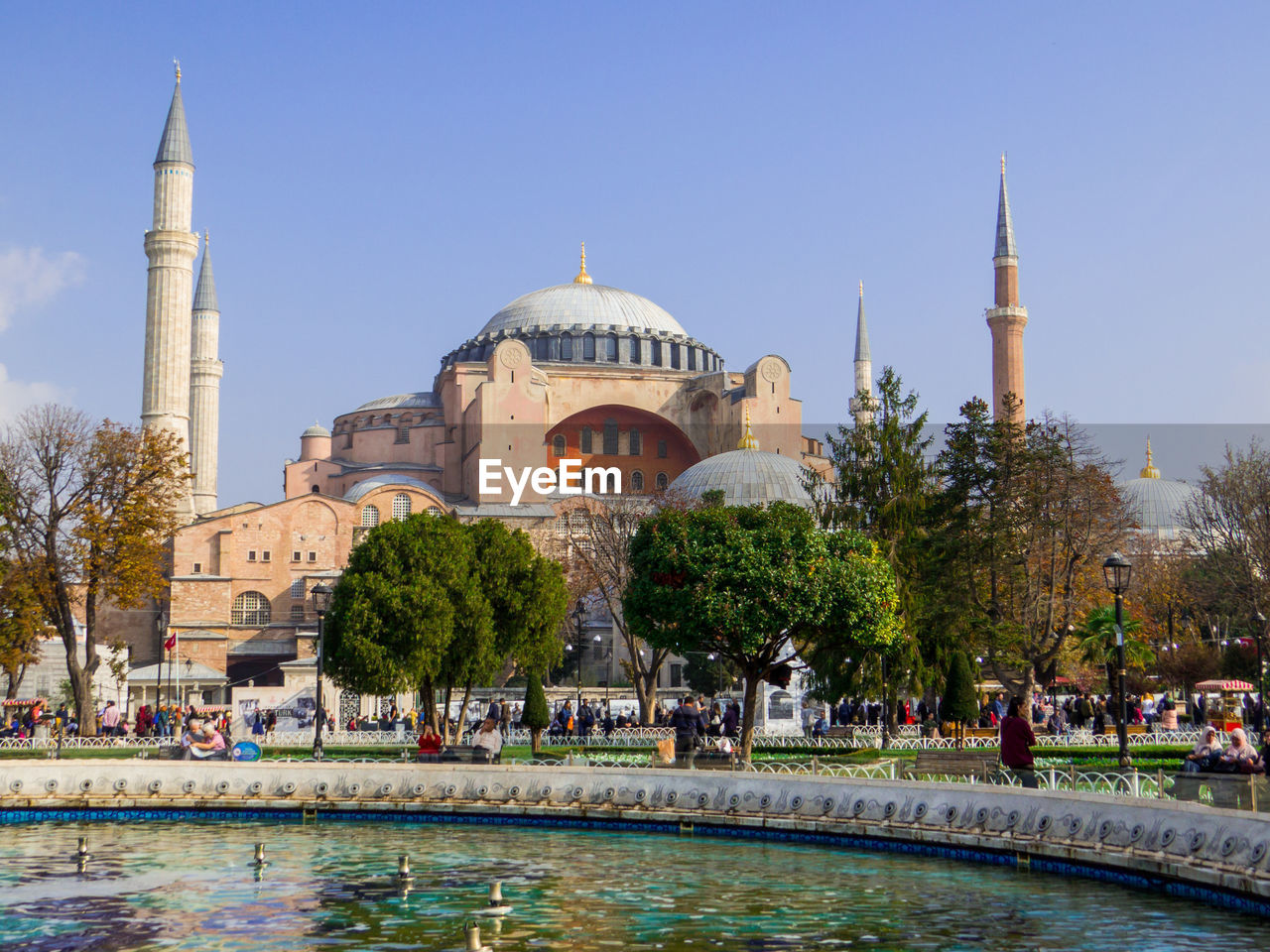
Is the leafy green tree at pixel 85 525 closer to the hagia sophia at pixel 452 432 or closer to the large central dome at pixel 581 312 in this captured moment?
the hagia sophia at pixel 452 432

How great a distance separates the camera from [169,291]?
42.5 meters

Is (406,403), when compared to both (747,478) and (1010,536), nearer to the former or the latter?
(747,478)

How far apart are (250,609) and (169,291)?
11723 millimetres

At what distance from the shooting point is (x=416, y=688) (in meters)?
21.8

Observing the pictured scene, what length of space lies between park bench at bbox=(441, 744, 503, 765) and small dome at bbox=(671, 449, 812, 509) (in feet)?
93.8

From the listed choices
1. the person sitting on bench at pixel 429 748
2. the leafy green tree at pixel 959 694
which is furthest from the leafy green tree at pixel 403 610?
the leafy green tree at pixel 959 694

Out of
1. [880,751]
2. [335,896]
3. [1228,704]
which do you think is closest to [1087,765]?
[880,751]

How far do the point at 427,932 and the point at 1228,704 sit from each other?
22.0 metres

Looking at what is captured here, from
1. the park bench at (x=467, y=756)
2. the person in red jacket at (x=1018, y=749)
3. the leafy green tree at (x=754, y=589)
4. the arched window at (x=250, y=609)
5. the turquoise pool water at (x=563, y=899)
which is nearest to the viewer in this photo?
the turquoise pool water at (x=563, y=899)

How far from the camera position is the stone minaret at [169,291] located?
139ft

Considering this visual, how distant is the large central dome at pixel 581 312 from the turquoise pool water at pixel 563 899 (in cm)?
4900

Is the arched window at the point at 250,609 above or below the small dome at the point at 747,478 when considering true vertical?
below

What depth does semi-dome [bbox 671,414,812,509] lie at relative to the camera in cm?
4484

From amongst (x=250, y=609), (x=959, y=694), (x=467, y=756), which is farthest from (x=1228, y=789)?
(x=250, y=609)
